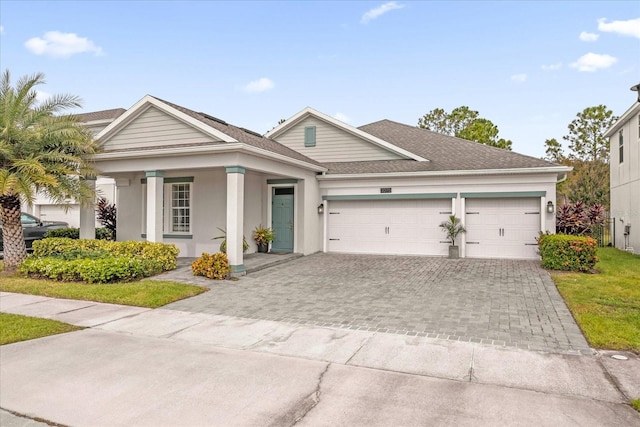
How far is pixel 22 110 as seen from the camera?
419 inches

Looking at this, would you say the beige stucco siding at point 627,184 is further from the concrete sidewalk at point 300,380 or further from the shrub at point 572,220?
the concrete sidewalk at point 300,380

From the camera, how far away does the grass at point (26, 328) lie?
5791 mm

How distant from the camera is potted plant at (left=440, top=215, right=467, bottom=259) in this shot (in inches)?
536

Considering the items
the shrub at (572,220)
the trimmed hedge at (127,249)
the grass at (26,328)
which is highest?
the shrub at (572,220)

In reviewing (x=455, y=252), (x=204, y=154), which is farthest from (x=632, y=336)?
(x=204, y=154)

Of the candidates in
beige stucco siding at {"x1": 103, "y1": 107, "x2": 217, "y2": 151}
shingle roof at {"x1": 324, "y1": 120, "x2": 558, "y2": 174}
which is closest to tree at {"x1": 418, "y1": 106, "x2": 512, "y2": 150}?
shingle roof at {"x1": 324, "y1": 120, "x2": 558, "y2": 174}

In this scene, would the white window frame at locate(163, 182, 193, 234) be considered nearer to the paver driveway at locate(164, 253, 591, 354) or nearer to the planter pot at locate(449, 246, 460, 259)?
the paver driveway at locate(164, 253, 591, 354)

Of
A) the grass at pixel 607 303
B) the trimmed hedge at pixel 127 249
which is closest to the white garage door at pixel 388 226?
the grass at pixel 607 303

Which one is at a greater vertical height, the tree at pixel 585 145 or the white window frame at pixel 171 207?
the tree at pixel 585 145

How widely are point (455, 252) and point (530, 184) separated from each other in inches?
129

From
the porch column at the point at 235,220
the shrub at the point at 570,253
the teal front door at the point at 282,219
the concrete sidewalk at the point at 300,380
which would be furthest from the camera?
the teal front door at the point at 282,219

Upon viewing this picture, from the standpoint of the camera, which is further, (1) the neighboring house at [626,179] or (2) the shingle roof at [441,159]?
(1) the neighboring house at [626,179]

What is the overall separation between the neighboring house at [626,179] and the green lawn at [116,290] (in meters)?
16.5

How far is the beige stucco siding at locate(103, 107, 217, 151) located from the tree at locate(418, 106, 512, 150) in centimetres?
2706
